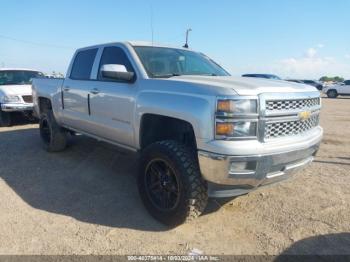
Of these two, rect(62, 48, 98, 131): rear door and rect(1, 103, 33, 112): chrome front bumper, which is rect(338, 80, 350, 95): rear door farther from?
rect(62, 48, 98, 131): rear door

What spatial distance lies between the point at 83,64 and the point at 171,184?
116 inches

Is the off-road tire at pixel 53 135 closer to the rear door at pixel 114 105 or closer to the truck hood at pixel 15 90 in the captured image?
the rear door at pixel 114 105

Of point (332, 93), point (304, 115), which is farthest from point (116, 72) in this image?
point (332, 93)

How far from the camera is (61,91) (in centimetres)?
616

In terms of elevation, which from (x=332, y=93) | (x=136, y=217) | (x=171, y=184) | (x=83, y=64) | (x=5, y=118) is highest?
(x=83, y=64)

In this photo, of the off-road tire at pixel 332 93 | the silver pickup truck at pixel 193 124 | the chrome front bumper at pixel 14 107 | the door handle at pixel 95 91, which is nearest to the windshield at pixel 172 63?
the silver pickup truck at pixel 193 124

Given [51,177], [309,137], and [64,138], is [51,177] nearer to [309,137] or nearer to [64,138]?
[64,138]

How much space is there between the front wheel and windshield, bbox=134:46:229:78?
1.04 metres

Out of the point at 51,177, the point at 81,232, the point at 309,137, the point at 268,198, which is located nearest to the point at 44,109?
the point at 51,177

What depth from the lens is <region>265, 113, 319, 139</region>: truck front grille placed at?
3.32m

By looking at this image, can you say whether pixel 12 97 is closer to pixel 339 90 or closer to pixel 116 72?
pixel 116 72

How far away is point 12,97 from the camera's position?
Result: 32.6 feet

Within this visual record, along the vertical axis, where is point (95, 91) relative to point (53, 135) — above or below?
above

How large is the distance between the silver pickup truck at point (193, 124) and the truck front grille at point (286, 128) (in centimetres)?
1
